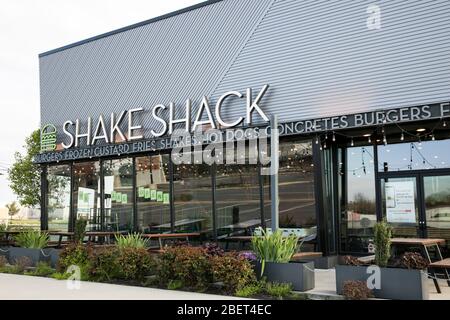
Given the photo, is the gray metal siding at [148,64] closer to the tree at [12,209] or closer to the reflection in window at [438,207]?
the reflection in window at [438,207]

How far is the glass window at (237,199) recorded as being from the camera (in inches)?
458

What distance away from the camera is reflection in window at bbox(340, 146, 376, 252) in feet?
35.5

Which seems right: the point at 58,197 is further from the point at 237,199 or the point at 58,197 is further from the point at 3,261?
the point at 237,199

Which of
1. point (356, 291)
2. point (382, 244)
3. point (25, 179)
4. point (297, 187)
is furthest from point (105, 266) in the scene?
point (25, 179)

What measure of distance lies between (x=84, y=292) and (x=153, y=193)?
599 cm

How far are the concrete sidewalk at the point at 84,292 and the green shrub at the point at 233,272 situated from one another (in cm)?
28

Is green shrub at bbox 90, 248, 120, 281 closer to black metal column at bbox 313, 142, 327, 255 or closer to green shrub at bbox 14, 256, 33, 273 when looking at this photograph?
green shrub at bbox 14, 256, 33, 273

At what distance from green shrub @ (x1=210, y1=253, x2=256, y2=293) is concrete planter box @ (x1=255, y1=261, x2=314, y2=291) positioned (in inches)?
11.5

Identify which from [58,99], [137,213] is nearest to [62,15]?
[58,99]

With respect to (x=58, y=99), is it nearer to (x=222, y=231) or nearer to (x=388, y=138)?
(x=222, y=231)

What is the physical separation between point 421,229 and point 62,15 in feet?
40.7

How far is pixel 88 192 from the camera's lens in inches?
584

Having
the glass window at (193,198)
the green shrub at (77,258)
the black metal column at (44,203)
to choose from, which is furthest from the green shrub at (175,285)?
the black metal column at (44,203)

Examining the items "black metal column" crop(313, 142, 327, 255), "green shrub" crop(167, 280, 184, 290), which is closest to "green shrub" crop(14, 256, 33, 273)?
"green shrub" crop(167, 280, 184, 290)
